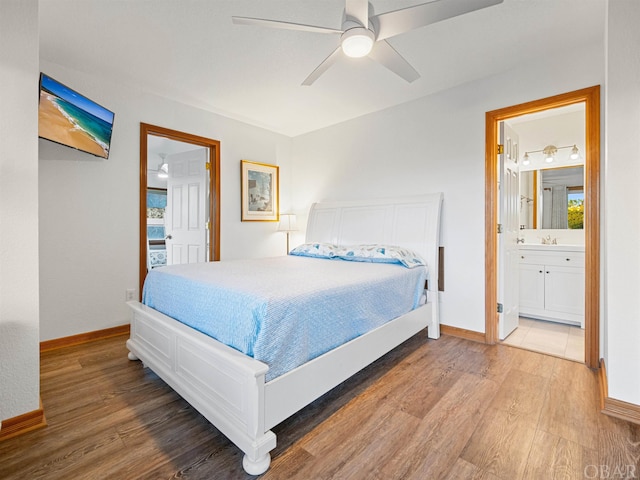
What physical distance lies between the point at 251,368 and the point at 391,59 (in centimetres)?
201

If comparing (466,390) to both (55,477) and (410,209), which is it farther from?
(55,477)

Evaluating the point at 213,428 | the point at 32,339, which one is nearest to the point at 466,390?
the point at 213,428

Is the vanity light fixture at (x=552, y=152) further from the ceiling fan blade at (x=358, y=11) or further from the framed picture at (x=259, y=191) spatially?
the framed picture at (x=259, y=191)

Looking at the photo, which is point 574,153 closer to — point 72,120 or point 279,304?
point 279,304

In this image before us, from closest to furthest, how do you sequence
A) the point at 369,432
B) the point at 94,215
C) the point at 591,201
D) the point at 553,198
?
1. the point at 369,432
2. the point at 591,201
3. the point at 94,215
4. the point at 553,198

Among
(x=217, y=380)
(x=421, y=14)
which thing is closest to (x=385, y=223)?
(x=421, y=14)

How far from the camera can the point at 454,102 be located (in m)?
3.07

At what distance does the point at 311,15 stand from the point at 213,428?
2570 mm

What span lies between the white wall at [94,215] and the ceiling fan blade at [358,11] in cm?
248

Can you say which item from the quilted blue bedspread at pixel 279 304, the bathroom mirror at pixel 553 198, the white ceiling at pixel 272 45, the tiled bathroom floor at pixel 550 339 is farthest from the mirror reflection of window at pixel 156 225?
the bathroom mirror at pixel 553 198

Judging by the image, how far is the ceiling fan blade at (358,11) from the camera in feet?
5.17

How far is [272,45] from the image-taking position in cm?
239

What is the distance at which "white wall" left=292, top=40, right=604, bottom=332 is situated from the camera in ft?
8.48

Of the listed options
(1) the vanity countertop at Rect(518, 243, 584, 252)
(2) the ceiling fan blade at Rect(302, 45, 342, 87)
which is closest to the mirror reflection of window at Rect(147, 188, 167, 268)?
(2) the ceiling fan blade at Rect(302, 45, 342, 87)
